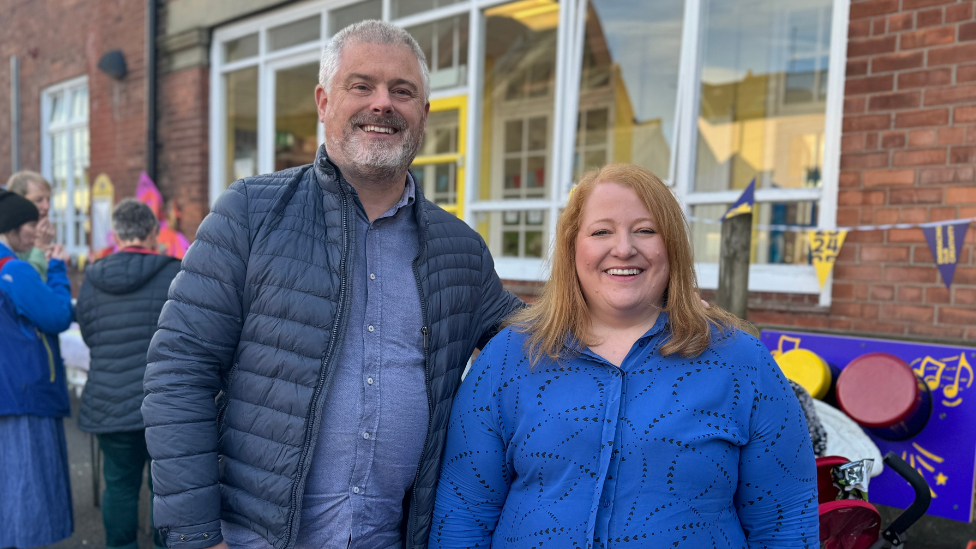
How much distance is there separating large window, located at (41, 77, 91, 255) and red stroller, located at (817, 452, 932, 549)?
9.78m

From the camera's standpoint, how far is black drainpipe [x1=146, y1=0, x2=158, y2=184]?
7.74 metres

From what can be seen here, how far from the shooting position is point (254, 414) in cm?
164

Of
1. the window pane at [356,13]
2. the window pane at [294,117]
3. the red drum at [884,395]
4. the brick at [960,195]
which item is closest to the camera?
the red drum at [884,395]

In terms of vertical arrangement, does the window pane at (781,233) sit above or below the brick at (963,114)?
below

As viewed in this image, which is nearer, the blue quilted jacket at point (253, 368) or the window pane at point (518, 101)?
the blue quilted jacket at point (253, 368)

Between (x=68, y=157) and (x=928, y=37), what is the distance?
35.0 ft

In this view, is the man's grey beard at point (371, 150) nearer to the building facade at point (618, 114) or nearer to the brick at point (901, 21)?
the building facade at point (618, 114)

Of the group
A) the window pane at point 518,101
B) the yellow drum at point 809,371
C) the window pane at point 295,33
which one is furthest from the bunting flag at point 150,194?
the yellow drum at point 809,371

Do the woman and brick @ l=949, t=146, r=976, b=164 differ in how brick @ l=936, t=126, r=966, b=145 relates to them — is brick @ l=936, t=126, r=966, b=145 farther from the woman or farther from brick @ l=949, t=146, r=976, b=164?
the woman

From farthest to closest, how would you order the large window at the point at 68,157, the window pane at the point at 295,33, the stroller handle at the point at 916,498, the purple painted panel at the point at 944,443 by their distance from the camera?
the large window at the point at 68,157, the window pane at the point at 295,33, the purple painted panel at the point at 944,443, the stroller handle at the point at 916,498

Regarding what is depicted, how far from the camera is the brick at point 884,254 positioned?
11.5 ft

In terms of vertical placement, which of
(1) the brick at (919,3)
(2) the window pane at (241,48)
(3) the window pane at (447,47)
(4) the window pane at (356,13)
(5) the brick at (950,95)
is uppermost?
(4) the window pane at (356,13)

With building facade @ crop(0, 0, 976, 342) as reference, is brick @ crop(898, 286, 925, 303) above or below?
below

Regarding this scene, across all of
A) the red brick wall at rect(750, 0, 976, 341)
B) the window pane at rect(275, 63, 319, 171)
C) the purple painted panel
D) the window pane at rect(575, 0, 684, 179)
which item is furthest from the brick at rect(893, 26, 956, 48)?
the window pane at rect(275, 63, 319, 171)
